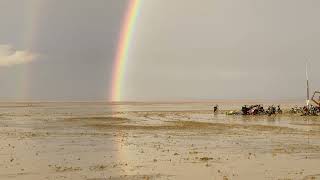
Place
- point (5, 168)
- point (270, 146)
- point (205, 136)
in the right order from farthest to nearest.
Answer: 1. point (205, 136)
2. point (270, 146)
3. point (5, 168)

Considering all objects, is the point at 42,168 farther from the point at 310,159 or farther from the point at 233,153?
the point at 310,159

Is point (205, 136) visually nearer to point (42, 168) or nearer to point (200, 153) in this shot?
point (200, 153)

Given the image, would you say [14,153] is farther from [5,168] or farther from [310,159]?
[310,159]

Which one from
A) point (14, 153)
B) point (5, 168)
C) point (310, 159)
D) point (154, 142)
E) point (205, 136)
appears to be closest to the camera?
point (5, 168)

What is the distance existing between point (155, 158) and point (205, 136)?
1494 cm

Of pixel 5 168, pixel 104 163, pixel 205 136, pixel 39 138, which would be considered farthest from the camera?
pixel 205 136

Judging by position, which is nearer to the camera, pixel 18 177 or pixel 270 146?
pixel 18 177

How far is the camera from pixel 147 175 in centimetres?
2094

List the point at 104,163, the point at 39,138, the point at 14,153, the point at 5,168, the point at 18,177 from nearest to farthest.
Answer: the point at 18,177 < the point at 5,168 < the point at 104,163 < the point at 14,153 < the point at 39,138

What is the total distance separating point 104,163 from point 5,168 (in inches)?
188

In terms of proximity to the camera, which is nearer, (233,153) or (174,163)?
(174,163)

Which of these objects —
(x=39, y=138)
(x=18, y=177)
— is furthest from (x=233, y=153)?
(x=39, y=138)

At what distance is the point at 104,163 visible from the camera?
2442cm

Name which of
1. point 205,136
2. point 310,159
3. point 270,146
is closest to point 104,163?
point 310,159
